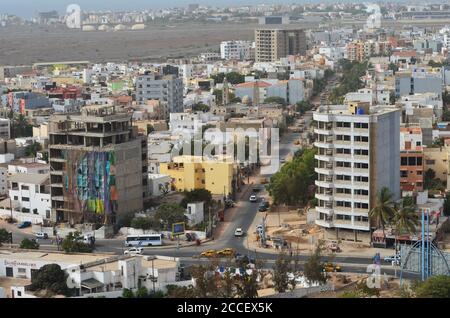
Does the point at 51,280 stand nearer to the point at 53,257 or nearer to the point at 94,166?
the point at 53,257

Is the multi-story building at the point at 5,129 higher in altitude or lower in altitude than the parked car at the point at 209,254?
higher

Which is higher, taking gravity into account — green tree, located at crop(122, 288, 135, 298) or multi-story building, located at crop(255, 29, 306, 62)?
multi-story building, located at crop(255, 29, 306, 62)

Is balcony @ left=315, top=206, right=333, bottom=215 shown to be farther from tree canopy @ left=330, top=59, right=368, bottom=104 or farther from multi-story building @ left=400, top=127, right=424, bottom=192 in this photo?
tree canopy @ left=330, top=59, right=368, bottom=104

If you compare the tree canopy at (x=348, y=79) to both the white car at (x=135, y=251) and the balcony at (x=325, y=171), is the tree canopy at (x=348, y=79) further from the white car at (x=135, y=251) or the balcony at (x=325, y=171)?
the white car at (x=135, y=251)

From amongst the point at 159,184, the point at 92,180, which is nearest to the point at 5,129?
the point at 159,184

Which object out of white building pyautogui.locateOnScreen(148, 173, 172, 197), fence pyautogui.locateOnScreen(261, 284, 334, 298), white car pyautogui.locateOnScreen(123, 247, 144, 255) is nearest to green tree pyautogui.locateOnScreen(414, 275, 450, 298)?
fence pyautogui.locateOnScreen(261, 284, 334, 298)

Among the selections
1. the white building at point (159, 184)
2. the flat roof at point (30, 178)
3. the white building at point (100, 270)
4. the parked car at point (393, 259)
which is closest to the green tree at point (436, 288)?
the parked car at point (393, 259)

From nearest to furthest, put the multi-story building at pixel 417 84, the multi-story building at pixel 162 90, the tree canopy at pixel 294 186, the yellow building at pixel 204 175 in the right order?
the tree canopy at pixel 294 186
the yellow building at pixel 204 175
the multi-story building at pixel 417 84
the multi-story building at pixel 162 90
